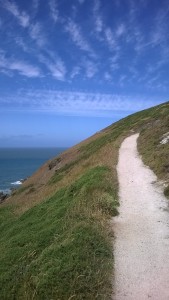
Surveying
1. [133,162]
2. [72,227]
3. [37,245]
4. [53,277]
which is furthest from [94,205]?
[133,162]

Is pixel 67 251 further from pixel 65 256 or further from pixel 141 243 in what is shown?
pixel 141 243

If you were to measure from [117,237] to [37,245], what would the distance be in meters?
3.12

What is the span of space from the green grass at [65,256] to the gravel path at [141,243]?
48 centimetres

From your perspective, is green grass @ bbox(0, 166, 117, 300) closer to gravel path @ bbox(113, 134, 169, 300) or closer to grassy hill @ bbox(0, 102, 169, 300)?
grassy hill @ bbox(0, 102, 169, 300)

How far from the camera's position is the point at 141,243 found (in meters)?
12.6

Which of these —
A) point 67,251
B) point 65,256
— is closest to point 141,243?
point 67,251

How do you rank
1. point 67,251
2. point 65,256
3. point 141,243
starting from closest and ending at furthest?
point 65,256 < point 67,251 < point 141,243

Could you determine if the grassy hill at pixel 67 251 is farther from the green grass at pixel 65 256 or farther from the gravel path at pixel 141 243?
the gravel path at pixel 141 243

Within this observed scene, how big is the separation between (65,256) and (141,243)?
3.15 metres

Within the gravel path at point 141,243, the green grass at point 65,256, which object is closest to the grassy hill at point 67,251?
the green grass at point 65,256

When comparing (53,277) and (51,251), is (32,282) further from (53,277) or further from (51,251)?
(51,251)

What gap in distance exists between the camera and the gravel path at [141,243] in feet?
31.4

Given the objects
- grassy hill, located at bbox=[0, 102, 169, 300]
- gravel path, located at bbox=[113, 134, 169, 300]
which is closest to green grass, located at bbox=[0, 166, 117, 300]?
grassy hill, located at bbox=[0, 102, 169, 300]

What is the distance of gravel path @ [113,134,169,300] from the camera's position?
959 cm
